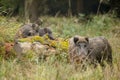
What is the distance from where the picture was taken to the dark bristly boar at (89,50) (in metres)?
8.65

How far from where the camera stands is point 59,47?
9664mm

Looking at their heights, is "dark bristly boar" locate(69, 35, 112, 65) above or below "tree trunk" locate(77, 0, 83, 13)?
above

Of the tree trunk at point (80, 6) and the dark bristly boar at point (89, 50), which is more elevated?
the dark bristly boar at point (89, 50)

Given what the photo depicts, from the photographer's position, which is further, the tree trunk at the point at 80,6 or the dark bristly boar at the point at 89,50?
the tree trunk at the point at 80,6

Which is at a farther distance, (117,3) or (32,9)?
(32,9)

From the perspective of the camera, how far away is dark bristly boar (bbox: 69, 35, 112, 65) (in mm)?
8648

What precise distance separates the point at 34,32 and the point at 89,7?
14.9m

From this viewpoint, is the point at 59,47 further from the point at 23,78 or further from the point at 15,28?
the point at 23,78

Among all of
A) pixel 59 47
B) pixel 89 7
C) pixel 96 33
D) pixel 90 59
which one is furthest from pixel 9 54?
pixel 89 7

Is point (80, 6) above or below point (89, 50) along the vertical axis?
below

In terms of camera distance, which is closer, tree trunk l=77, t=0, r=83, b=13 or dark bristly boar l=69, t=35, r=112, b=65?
dark bristly boar l=69, t=35, r=112, b=65

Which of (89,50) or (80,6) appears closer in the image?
(89,50)

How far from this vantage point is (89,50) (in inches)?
349

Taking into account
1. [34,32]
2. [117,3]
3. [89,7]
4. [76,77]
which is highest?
[76,77]
